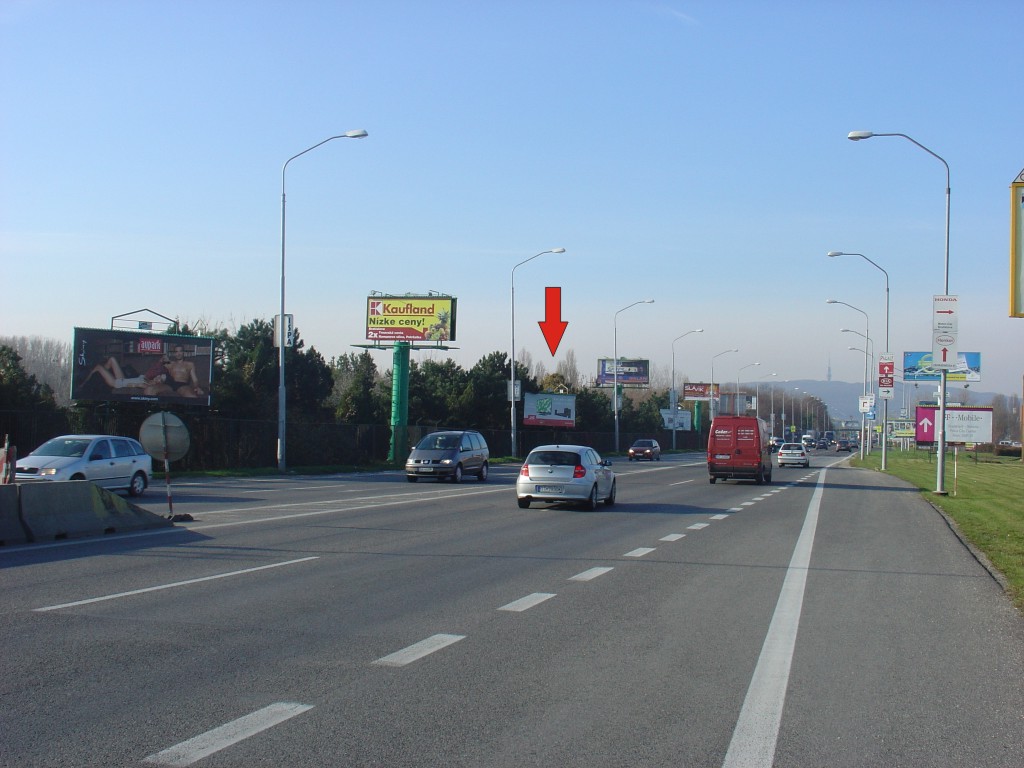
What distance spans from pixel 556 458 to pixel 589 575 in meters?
10.5

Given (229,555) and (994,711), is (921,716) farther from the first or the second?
(229,555)

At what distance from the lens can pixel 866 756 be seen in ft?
18.1

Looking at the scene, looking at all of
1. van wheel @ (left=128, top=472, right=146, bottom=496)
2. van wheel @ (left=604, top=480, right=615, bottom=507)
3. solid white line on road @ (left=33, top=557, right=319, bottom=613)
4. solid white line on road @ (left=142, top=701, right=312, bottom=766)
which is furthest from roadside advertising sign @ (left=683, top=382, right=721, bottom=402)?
solid white line on road @ (left=142, top=701, right=312, bottom=766)

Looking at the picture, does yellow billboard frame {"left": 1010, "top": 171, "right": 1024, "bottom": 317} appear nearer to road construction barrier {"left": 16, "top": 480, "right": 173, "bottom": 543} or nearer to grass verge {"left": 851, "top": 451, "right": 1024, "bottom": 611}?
grass verge {"left": 851, "top": 451, "right": 1024, "bottom": 611}

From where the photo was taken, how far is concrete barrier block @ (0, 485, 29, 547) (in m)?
14.1

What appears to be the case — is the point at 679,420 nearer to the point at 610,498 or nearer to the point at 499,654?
the point at 610,498

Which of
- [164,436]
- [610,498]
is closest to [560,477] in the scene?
[610,498]

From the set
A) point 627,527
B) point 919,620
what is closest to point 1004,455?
point 627,527

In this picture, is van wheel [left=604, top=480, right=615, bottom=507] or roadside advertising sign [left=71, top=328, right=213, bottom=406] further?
roadside advertising sign [left=71, top=328, right=213, bottom=406]

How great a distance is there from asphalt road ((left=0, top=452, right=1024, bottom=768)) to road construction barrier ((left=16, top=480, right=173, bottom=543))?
81cm

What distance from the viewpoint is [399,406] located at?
177ft

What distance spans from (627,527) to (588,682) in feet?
38.9

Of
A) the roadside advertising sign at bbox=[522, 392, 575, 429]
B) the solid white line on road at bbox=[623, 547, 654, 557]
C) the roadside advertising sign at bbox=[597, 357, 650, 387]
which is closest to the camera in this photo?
the solid white line on road at bbox=[623, 547, 654, 557]

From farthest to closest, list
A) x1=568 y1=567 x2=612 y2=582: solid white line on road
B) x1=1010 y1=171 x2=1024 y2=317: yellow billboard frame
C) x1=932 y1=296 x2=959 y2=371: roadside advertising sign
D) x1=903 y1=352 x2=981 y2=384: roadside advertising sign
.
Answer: x1=903 y1=352 x2=981 y2=384: roadside advertising sign
x1=932 y1=296 x2=959 y2=371: roadside advertising sign
x1=1010 y1=171 x2=1024 y2=317: yellow billboard frame
x1=568 y1=567 x2=612 y2=582: solid white line on road
